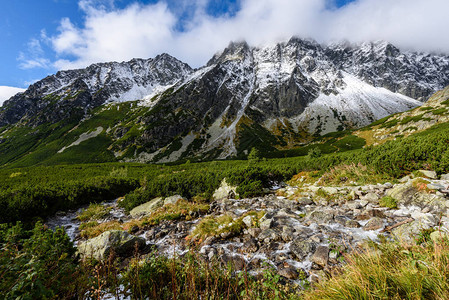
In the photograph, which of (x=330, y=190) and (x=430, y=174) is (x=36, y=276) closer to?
(x=330, y=190)

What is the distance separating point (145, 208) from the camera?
39.1 ft

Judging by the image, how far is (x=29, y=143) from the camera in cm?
16312

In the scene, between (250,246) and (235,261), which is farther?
(250,246)

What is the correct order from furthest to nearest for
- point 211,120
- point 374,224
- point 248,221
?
1. point 211,120
2. point 248,221
3. point 374,224

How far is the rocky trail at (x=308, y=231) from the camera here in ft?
13.5

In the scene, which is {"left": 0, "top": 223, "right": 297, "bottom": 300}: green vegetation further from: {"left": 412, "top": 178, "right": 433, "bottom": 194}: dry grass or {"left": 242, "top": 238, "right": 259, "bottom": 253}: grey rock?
{"left": 412, "top": 178, "right": 433, "bottom": 194}: dry grass

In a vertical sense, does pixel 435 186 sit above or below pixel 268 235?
above

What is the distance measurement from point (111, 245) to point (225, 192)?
7283 millimetres

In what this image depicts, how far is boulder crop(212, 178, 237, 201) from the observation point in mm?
11539

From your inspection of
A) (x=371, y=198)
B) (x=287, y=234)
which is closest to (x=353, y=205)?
(x=371, y=198)

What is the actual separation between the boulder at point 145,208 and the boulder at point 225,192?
3615 mm

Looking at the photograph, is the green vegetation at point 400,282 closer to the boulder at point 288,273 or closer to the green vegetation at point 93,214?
the boulder at point 288,273

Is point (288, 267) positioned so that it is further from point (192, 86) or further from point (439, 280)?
point (192, 86)

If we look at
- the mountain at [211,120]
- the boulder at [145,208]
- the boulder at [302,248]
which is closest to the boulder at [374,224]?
the boulder at [302,248]
